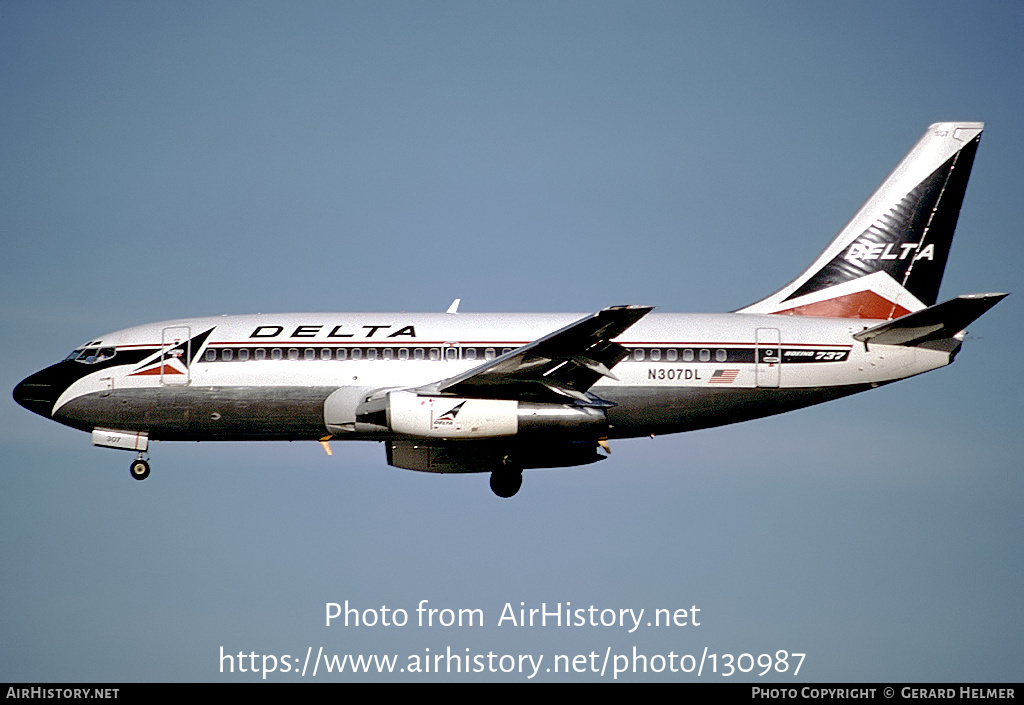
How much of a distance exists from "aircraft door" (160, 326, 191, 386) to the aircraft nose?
345 cm

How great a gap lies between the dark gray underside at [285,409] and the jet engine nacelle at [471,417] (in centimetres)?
164

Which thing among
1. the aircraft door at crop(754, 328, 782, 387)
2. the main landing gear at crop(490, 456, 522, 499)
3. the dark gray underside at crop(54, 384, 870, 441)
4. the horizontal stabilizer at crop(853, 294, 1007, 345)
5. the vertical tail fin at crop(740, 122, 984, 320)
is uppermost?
the vertical tail fin at crop(740, 122, 984, 320)

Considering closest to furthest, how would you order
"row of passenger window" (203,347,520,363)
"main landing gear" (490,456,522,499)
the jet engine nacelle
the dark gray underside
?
the jet engine nacelle
the dark gray underside
"row of passenger window" (203,347,520,363)
"main landing gear" (490,456,522,499)

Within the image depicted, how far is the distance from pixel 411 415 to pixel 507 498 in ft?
20.7

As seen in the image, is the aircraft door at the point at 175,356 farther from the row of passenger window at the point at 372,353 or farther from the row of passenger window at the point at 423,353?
the row of passenger window at the point at 372,353

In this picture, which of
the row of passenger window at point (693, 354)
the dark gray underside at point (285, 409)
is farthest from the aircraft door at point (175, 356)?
the row of passenger window at point (693, 354)

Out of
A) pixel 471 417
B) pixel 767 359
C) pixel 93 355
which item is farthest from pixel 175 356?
pixel 767 359

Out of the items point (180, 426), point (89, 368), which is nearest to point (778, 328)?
point (180, 426)

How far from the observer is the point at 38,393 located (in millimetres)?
41406

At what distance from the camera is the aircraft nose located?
41.3 meters

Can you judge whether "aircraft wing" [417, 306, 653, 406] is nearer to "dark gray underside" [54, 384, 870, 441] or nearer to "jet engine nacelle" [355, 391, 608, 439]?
"jet engine nacelle" [355, 391, 608, 439]

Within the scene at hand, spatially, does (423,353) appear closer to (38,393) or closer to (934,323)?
(38,393)

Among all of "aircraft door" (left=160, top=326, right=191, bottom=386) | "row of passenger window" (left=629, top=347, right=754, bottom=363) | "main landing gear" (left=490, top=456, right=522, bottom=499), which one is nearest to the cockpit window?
"aircraft door" (left=160, top=326, right=191, bottom=386)

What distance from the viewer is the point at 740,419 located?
135ft
